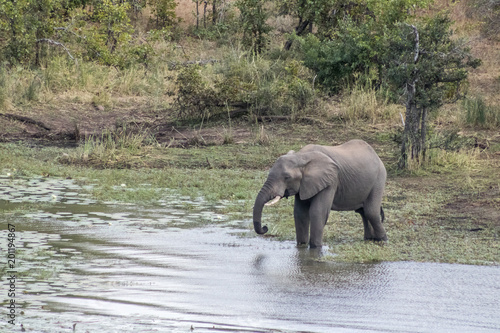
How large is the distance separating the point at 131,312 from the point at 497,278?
11.5ft

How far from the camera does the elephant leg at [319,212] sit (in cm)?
794

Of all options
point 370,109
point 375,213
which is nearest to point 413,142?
point 370,109

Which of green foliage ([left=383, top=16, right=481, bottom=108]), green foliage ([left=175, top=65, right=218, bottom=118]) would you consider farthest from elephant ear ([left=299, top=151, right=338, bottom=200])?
green foliage ([left=175, top=65, right=218, bottom=118])

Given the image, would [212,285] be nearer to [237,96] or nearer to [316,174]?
[316,174]

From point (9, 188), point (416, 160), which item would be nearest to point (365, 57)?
point (416, 160)

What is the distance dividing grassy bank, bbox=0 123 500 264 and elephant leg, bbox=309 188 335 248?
24 centimetres

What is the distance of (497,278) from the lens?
6.88 metres

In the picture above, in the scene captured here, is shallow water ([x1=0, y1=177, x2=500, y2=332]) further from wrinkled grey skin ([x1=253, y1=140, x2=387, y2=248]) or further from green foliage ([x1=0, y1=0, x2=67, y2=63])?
green foliage ([x1=0, y1=0, x2=67, y2=63])

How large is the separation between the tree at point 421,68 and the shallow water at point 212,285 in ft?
17.5

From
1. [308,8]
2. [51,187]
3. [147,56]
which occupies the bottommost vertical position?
[51,187]

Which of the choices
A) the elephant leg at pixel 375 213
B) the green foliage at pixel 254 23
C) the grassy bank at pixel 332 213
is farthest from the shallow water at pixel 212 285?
the green foliage at pixel 254 23

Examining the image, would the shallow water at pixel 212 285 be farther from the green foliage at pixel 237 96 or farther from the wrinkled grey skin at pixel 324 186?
the green foliage at pixel 237 96

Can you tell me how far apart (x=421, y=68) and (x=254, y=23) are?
11.2m

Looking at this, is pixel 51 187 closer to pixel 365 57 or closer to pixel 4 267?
pixel 4 267
